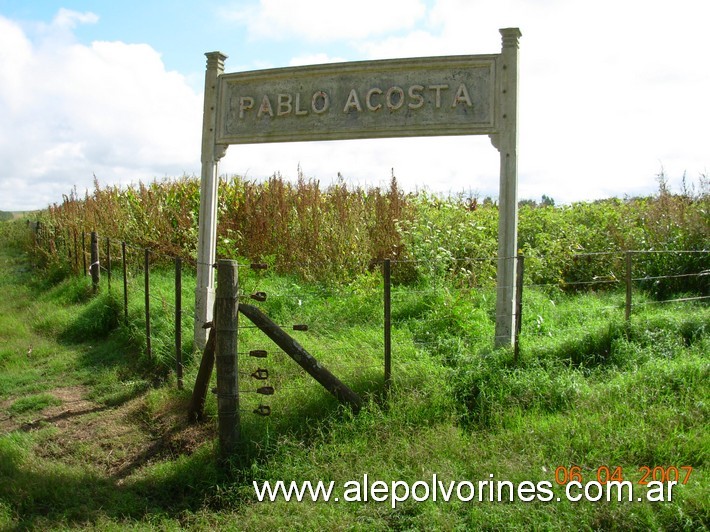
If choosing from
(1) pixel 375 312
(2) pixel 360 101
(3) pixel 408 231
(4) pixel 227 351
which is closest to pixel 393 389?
(4) pixel 227 351

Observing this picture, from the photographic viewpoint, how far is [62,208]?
1681 centimetres

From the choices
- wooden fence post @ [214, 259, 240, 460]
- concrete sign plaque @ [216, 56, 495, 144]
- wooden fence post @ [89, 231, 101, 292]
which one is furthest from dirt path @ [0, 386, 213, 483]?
wooden fence post @ [89, 231, 101, 292]

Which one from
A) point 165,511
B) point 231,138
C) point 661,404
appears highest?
point 231,138

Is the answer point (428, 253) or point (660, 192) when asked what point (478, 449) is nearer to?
point (428, 253)

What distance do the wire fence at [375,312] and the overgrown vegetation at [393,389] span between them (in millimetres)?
36

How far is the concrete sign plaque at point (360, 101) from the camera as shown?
6395 millimetres

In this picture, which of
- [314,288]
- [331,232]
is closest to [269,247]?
[331,232]

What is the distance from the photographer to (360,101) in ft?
22.1

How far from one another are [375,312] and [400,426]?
9.27 ft

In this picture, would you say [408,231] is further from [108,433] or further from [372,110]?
[108,433]

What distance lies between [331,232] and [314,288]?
1375mm
